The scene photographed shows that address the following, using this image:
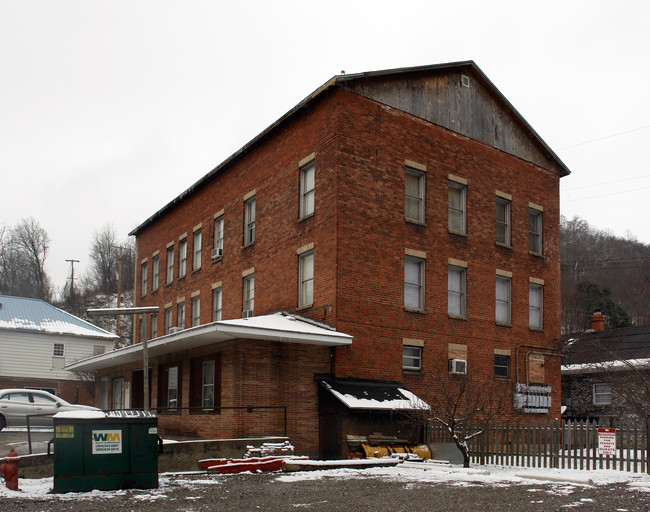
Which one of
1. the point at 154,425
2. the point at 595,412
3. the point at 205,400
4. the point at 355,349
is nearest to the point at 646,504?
the point at 154,425

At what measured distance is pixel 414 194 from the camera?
24.2m

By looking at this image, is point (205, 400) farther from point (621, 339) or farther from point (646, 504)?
point (621, 339)

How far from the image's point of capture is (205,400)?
2375 cm

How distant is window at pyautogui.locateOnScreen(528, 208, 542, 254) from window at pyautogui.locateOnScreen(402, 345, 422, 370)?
747 cm

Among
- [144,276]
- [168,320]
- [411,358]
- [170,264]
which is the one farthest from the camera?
[144,276]

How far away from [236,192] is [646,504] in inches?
772

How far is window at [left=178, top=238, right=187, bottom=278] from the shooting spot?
32.7 m

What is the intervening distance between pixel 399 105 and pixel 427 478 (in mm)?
12762

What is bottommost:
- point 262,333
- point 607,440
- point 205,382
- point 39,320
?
point 607,440

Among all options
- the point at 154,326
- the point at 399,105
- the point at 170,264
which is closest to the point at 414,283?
the point at 399,105

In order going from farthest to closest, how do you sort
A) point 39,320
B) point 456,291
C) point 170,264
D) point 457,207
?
1. point 39,320
2. point 170,264
3. point 457,207
4. point 456,291

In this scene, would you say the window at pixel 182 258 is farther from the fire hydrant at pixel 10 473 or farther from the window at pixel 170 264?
the fire hydrant at pixel 10 473

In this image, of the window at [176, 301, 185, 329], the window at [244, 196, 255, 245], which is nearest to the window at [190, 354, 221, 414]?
the window at [244, 196, 255, 245]

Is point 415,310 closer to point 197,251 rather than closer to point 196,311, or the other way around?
point 196,311
